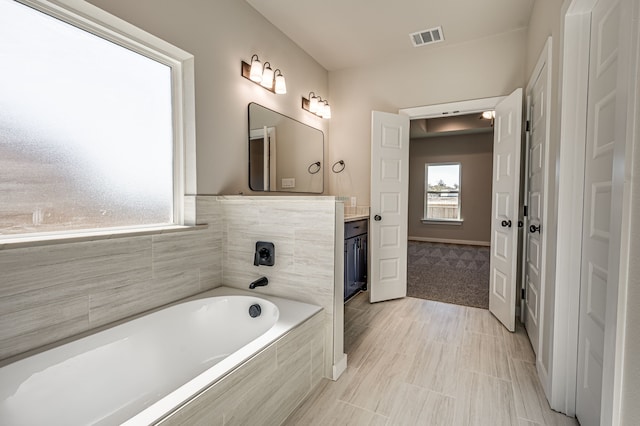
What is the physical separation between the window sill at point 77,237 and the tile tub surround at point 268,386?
970mm

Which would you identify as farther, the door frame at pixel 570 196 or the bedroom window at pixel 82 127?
the door frame at pixel 570 196

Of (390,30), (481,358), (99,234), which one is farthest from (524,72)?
(99,234)

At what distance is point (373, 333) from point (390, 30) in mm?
2735

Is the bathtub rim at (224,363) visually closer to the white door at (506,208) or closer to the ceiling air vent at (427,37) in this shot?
the white door at (506,208)

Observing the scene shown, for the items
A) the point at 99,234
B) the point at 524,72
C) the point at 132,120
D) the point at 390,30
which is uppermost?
the point at 390,30

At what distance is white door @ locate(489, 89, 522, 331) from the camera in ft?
7.73

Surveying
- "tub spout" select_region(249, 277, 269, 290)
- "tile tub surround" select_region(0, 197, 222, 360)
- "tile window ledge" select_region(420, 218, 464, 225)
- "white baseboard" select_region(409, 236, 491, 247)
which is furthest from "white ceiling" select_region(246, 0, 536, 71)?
"white baseboard" select_region(409, 236, 491, 247)

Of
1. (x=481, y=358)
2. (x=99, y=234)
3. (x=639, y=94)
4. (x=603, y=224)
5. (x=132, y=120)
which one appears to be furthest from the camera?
(x=481, y=358)

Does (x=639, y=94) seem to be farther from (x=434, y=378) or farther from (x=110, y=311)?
(x=110, y=311)


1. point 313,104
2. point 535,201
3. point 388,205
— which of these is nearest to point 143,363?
point 388,205

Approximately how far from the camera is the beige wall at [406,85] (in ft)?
9.25

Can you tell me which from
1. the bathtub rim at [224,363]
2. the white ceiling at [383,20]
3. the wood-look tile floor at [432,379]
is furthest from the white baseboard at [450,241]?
the bathtub rim at [224,363]

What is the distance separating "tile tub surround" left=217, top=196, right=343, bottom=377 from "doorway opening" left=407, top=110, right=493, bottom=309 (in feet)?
11.0

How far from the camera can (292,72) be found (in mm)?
2994
